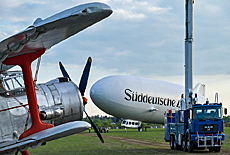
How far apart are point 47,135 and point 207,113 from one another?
12.5 m

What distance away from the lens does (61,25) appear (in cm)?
738

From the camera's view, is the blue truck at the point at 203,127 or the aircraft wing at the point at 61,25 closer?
the aircraft wing at the point at 61,25

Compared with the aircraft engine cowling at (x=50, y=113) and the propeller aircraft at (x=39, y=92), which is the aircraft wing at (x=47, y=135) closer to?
the propeller aircraft at (x=39, y=92)

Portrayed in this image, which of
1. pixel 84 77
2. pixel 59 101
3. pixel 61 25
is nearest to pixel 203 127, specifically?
pixel 84 77

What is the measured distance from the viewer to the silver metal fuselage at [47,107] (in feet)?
31.4

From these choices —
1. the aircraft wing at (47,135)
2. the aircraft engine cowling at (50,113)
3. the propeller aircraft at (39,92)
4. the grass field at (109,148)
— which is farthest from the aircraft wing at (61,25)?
the grass field at (109,148)

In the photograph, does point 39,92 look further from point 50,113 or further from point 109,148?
point 109,148

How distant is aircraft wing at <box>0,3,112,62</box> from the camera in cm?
665

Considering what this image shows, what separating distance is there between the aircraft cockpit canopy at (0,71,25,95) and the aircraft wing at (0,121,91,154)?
6.05ft

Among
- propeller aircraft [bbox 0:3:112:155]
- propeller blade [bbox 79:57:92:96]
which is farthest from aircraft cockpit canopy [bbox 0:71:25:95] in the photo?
propeller blade [bbox 79:57:92:96]

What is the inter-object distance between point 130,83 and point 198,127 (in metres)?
19.7

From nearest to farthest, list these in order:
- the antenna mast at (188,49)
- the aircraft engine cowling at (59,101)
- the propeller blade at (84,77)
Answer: the aircraft engine cowling at (59,101)
the propeller blade at (84,77)
the antenna mast at (188,49)

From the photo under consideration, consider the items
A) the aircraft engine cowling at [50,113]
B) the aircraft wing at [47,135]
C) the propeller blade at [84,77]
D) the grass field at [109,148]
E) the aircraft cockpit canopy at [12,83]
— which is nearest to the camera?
the aircraft wing at [47,135]

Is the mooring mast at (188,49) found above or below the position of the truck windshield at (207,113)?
above
